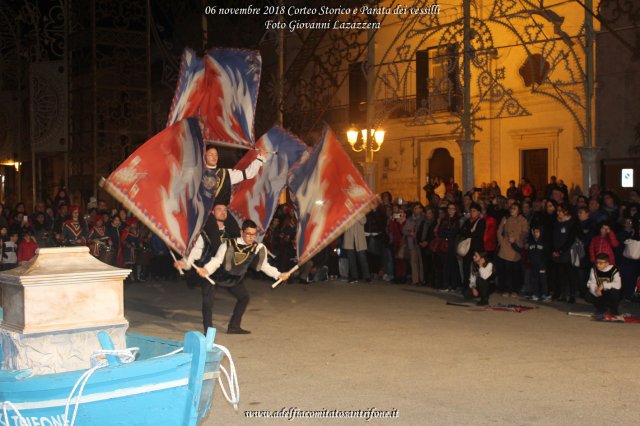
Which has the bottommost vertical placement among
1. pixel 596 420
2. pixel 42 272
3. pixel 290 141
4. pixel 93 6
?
pixel 596 420

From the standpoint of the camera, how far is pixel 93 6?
67.3 ft

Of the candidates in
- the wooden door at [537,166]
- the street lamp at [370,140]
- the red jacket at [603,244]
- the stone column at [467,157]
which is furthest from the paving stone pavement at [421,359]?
the wooden door at [537,166]

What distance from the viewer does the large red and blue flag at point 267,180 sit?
1214 cm

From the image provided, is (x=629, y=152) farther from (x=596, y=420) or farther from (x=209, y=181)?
(x=596, y=420)

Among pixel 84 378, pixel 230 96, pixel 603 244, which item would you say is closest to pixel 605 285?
pixel 603 244

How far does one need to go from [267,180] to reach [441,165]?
19477 millimetres

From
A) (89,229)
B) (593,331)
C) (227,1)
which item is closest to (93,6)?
(227,1)

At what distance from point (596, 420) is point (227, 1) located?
58.3 feet

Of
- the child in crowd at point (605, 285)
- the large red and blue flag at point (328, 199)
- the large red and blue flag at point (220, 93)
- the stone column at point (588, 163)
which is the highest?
the large red and blue flag at point (220, 93)

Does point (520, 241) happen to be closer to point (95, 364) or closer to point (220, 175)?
point (220, 175)

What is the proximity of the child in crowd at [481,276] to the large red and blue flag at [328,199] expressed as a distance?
3.86 meters

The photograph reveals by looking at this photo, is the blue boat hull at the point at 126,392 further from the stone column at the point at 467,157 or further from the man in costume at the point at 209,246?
the stone column at the point at 467,157

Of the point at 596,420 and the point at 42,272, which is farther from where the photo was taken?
the point at 596,420

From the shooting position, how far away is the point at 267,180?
12.3m
